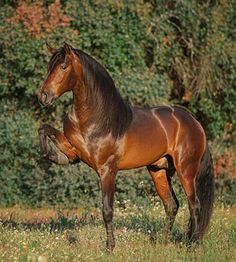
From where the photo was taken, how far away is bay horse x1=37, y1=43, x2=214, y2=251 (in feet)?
23.5

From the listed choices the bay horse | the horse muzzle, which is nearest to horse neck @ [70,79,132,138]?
the bay horse

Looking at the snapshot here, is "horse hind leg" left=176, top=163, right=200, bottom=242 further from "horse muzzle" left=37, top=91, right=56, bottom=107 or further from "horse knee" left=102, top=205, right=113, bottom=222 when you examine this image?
"horse muzzle" left=37, top=91, right=56, bottom=107

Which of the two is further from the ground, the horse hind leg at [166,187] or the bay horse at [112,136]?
Answer: the bay horse at [112,136]

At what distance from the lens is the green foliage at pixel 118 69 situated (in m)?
13.3

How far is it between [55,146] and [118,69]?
6.60m

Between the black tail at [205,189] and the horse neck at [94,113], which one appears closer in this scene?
the horse neck at [94,113]

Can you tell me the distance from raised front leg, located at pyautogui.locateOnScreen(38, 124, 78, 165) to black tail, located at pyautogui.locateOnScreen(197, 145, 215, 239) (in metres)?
1.68

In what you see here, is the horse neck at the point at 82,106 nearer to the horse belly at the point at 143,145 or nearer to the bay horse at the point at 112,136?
the bay horse at the point at 112,136

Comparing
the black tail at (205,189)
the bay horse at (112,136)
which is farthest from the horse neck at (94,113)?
the black tail at (205,189)

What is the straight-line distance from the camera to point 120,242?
7793 millimetres

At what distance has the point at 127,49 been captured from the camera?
546 inches

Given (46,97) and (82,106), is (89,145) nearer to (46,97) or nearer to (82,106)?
(82,106)

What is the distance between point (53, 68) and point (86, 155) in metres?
0.98

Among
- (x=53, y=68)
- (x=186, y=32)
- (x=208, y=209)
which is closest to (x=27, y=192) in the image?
(x=186, y=32)
